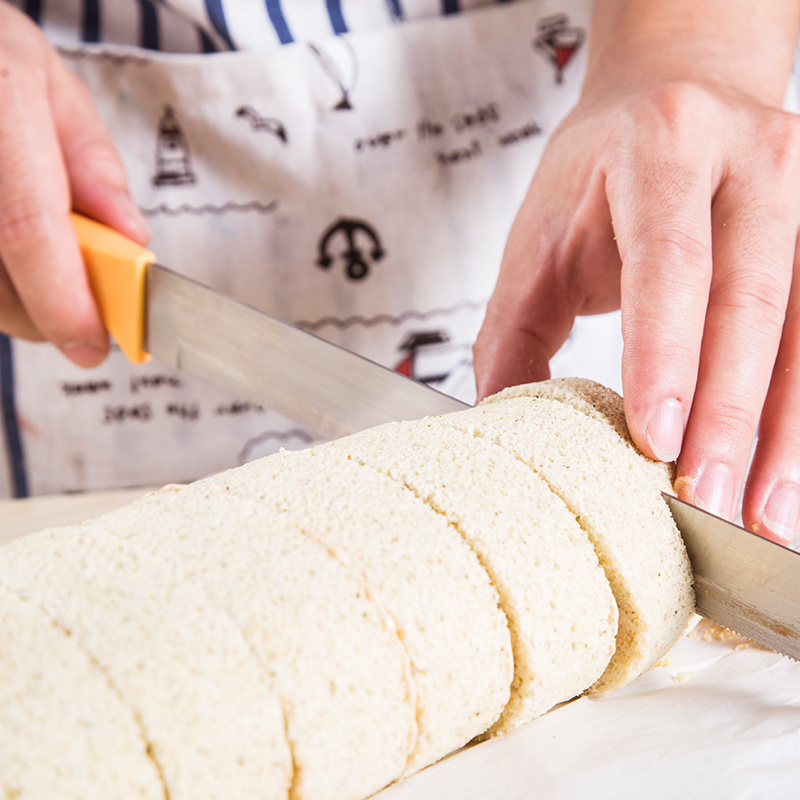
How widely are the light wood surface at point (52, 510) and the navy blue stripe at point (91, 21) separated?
1446 millimetres

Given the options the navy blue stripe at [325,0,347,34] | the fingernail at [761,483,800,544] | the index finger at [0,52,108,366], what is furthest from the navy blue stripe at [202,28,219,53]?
the fingernail at [761,483,800,544]

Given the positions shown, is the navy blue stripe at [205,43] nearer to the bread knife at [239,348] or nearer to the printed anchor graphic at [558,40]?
the bread knife at [239,348]

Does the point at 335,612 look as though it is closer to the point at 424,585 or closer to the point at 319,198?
the point at 424,585

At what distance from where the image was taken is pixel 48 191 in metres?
1.91

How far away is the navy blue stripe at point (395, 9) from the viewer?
97.1 inches

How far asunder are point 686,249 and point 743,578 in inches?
21.2

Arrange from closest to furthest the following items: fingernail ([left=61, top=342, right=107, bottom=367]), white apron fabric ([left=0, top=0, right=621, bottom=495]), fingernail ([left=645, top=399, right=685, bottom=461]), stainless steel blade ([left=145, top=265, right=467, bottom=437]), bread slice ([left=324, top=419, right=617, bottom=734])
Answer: bread slice ([left=324, top=419, right=617, bottom=734])
fingernail ([left=645, top=399, right=685, bottom=461])
stainless steel blade ([left=145, top=265, right=467, bottom=437])
fingernail ([left=61, top=342, right=107, bottom=367])
white apron fabric ([left=0, top=0, right=621, bottom=495])

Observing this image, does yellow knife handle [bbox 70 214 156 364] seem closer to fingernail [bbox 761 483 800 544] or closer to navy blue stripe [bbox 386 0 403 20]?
navy blue stripe [bbox 386 0 403 20]

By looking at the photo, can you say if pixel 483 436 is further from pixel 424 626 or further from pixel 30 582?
pixel 30 582

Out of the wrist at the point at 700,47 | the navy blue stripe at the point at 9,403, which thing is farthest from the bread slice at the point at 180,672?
the navy blue stripe at the point at 9,403

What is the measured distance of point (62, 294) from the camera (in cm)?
192

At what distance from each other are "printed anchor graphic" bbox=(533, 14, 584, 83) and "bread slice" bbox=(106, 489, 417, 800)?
2.10 meters

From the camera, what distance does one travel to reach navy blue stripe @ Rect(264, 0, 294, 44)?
7.97ft

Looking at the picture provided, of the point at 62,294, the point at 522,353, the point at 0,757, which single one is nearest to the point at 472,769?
the point at 0,757
